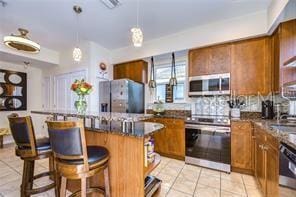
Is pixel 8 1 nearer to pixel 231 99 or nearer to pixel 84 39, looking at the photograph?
pixel 84 39

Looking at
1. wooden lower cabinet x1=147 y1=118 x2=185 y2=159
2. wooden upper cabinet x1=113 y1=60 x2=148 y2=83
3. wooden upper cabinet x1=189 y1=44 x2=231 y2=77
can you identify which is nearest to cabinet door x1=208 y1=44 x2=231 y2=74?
wooden upper cabinet x1=189 y1=44 x2=231 y2=77

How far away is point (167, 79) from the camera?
421 centimetres

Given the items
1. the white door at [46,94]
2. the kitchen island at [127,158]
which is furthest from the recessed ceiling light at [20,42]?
the white door at [46,94]

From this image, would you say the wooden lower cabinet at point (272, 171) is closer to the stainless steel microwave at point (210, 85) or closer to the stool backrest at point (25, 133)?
the stainless steel microwave at point (210, 85)

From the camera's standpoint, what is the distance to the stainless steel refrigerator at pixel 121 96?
374 cm

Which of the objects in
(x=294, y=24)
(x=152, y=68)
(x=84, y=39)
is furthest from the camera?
(x=152, y=68)

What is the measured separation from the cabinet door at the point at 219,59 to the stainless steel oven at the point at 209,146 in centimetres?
114

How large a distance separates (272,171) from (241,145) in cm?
123

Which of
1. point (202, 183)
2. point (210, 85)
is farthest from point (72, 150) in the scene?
point (210, 85)

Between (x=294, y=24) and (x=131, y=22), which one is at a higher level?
(x=131, y=22)

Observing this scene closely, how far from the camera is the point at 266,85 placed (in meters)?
2.73

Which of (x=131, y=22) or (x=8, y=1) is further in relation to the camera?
(x=131, y=22)

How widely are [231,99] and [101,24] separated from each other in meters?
3.11

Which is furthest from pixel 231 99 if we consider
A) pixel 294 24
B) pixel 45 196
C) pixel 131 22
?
pixel 45 196
